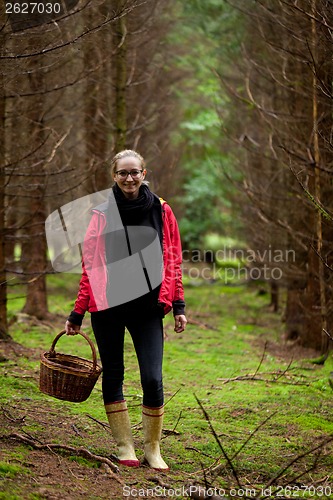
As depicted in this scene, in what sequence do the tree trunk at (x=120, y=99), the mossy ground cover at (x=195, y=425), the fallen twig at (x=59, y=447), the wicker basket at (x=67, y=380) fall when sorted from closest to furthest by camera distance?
1. the mossy ground cover at (x=195, y=425)
2. the fallen twig at (x=59, y=447)
3. the wicker basket at (x=67, y=380)
4. the tree trunk at (x=120, y=99)

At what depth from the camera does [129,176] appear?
191 inches

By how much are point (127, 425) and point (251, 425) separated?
1698 mm

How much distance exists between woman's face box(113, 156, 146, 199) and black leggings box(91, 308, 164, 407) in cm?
86

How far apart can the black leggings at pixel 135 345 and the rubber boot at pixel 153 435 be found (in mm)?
58

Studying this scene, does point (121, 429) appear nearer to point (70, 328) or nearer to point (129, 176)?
point (70, 328)

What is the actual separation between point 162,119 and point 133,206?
14003mm

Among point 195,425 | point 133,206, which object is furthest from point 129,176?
point 195,425

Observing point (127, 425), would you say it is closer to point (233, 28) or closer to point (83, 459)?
point (83, 459)

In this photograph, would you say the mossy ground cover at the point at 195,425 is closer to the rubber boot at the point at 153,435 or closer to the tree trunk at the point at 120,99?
the rubber boot at the point at 153,435

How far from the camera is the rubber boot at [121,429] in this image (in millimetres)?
4812

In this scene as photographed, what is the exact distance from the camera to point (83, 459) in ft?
15.3

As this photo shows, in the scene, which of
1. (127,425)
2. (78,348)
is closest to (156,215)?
(127,425)

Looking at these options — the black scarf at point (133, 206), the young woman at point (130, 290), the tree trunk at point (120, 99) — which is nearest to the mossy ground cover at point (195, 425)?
the young woman at point (130, 290)

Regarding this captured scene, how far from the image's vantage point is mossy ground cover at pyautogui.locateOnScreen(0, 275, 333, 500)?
421 cm
